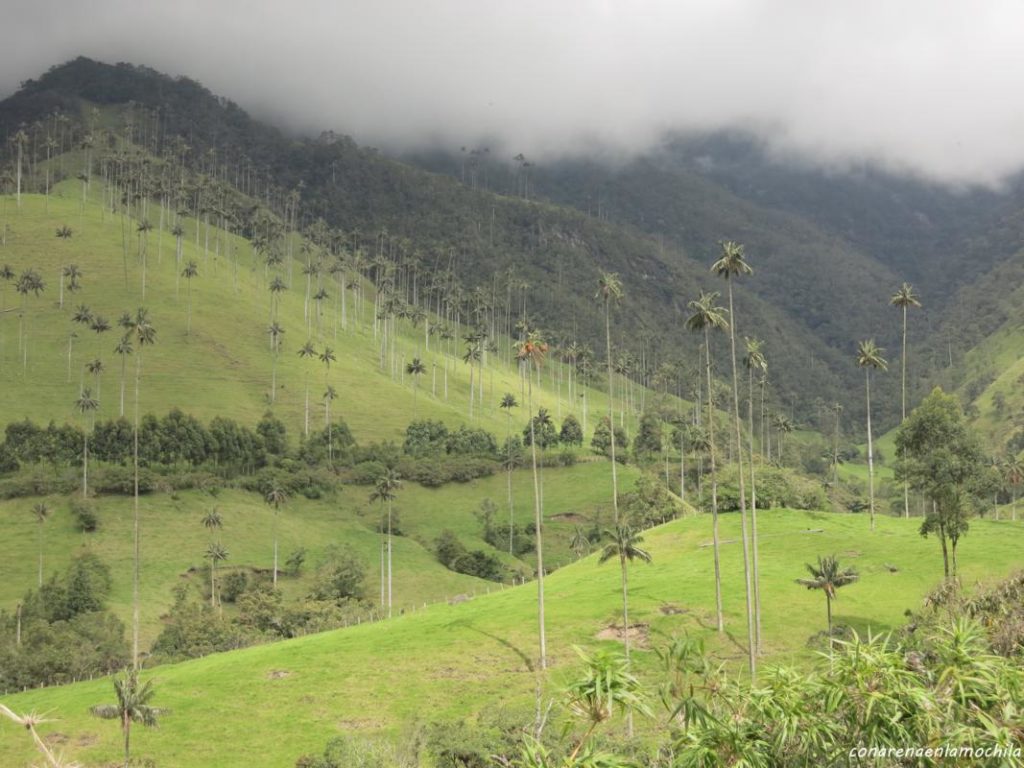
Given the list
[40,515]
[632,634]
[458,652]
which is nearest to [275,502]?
[40,515]

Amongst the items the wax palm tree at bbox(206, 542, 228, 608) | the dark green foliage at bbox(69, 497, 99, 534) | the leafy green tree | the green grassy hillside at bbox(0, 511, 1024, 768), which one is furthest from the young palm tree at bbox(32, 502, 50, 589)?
the leafy green tree

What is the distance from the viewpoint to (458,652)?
86.1 metres

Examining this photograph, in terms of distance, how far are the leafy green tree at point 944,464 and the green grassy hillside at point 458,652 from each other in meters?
9.78

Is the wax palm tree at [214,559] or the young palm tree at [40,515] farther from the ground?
the young palm tree at [40,515]

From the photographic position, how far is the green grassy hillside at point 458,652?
71250 mm

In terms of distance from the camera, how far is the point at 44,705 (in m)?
84.9

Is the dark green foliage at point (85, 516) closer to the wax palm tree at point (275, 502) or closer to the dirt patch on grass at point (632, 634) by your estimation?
the wax palm tree at point (275, 502)

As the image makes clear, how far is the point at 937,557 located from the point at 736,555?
915 inches

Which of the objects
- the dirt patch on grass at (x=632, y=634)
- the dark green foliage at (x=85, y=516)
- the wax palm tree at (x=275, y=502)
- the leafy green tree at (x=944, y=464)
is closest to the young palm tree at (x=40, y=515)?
the dark green foliage at (x=85, y=516)

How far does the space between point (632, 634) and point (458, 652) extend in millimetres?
17167

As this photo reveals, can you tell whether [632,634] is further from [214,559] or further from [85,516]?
[85,516]

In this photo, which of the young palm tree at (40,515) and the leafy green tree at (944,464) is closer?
the leafy green tree at (944,464)

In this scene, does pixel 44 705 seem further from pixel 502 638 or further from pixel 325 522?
pixel 325 522

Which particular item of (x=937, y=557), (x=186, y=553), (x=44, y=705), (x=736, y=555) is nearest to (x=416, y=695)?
(x=44, y=705)
